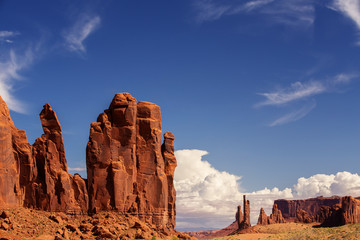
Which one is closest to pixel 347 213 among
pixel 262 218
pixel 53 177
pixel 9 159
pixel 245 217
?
pixel 245 217

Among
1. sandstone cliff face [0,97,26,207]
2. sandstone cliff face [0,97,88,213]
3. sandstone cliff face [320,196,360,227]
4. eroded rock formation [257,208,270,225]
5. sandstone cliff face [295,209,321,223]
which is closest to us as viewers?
sandstone cliff face [0,97,26,207]

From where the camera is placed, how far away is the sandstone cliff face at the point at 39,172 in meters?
59.6

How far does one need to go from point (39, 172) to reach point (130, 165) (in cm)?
1356

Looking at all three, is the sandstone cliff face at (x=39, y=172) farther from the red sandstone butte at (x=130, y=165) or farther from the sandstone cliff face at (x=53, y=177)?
the red sandstone butte at (x=130, y=165)

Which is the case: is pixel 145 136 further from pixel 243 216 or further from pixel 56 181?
pixel 243 216

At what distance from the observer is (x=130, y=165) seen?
72375 mm

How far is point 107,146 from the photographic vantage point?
70.9 meters

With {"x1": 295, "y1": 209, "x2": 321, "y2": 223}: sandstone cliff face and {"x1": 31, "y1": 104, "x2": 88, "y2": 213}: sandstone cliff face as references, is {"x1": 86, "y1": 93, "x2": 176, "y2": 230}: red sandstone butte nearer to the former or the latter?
{"x1": 31, "y1": 104, "x2": 88, "y2": 213}: sandstone cliff face

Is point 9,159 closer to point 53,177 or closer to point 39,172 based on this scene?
point 39,172

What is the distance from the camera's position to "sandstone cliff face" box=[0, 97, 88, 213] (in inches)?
2347

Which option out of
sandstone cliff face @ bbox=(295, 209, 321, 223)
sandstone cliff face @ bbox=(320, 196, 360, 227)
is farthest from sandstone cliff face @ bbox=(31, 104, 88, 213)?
sandstone cliff face @ bbox=(295, 209, 321, 223)

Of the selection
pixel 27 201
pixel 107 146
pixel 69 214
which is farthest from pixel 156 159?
pixel 27 201

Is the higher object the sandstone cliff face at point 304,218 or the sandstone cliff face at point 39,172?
the sandstone cliff face at point 39,172

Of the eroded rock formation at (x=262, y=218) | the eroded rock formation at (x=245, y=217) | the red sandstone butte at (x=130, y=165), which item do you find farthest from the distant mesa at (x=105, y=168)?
the eroded rock formation at (x=262, y=218)
